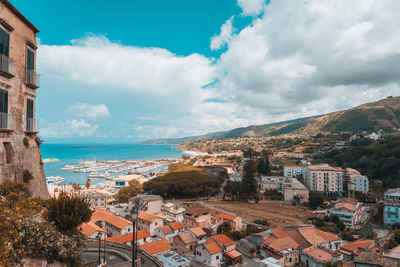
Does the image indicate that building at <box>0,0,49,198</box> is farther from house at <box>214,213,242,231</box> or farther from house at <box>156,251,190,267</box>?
house at <box>214,213,242,231</box>

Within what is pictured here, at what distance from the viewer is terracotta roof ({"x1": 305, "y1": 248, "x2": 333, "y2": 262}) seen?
2266cm

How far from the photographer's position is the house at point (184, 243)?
25.2 m

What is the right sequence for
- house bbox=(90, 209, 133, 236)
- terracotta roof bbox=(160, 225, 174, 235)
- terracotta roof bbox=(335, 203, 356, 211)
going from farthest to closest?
terracotta roof bbox=(335, 203, 356, 211) → terracotta roof bbox=(160, 225, 174, 235) → house bbox=(90, 209, 133, 236)

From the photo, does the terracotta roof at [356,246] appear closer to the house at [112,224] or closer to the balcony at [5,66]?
the house at [112,224]

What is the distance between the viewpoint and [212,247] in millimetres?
22625

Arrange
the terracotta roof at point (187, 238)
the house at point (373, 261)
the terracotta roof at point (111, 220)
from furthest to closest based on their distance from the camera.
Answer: the terracotta roof at point (111, 220)
the terracotta roof at point (187, 238)
the house at point (373, 261)

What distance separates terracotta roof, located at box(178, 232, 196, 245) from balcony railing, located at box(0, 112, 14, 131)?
22111 mm

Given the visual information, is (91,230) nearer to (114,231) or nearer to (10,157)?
(114,231)

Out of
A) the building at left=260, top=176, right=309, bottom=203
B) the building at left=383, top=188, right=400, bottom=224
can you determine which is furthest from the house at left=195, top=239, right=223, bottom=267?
the building at left=260, top=176, right=309, bottom=203

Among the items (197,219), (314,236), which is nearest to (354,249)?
(314,236)

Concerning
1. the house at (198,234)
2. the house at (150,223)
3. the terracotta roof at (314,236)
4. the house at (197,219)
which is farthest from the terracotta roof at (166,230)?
the terracotta roof at (314,236)

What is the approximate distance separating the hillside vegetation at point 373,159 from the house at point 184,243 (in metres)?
54.0

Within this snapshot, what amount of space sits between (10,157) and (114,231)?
23.6 meters

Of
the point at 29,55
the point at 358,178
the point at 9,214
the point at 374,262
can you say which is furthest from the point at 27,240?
the point at 358,178
